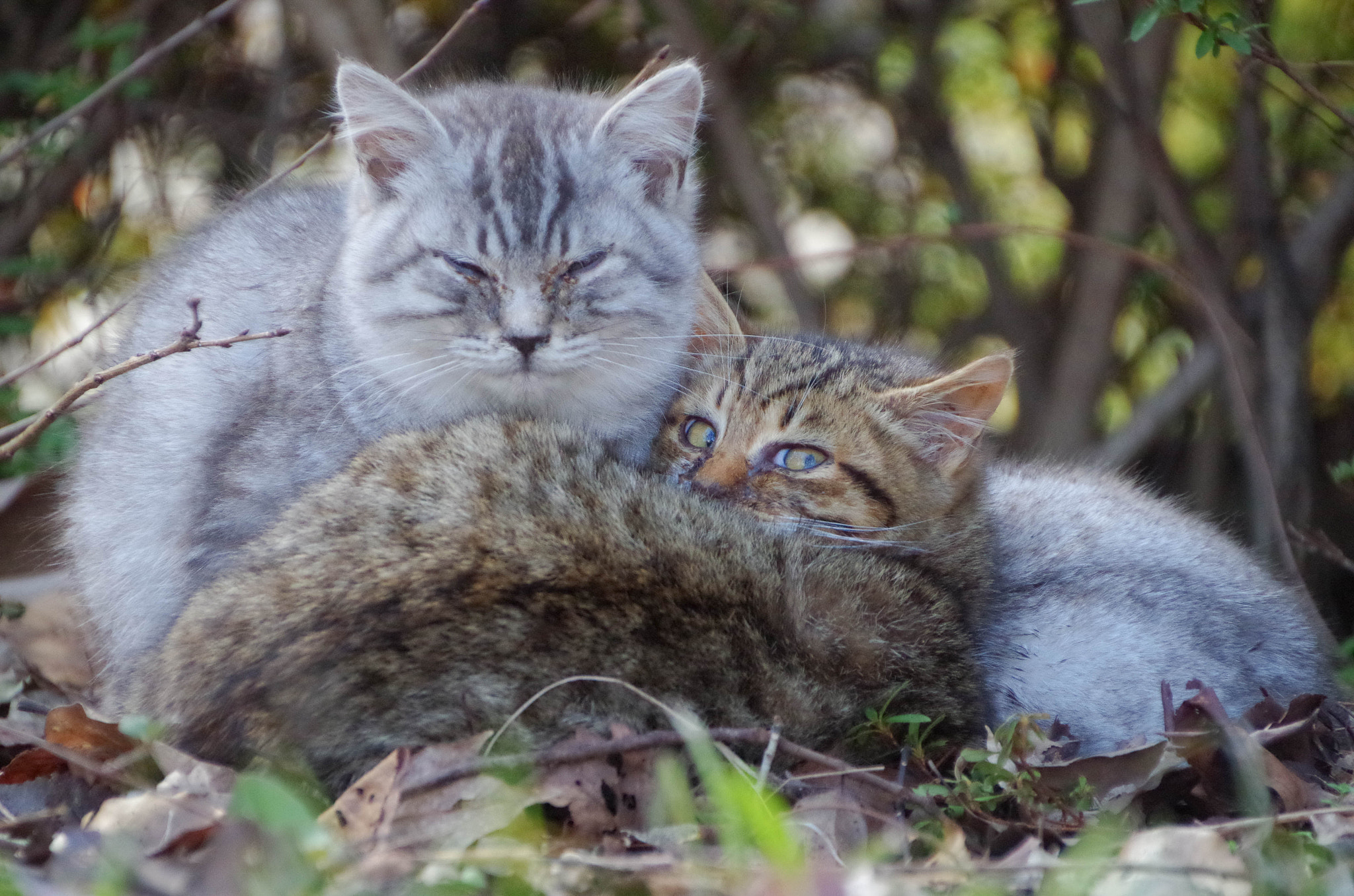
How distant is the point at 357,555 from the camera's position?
2484mm

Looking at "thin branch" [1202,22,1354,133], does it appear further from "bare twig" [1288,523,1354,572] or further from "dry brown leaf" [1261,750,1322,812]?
"dry brown leaf" [1261,750,1322,812]

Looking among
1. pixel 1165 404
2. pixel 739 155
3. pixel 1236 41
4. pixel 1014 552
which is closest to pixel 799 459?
pixel 1014 552

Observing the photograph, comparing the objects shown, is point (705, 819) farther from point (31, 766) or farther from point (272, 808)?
point (31, 766)

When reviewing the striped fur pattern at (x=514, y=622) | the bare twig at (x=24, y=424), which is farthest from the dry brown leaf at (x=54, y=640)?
the striped fur pattern at (x=514, y=622)

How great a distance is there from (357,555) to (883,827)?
43.3 inches

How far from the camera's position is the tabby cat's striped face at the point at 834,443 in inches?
132

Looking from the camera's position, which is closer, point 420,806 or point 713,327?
point 420,806

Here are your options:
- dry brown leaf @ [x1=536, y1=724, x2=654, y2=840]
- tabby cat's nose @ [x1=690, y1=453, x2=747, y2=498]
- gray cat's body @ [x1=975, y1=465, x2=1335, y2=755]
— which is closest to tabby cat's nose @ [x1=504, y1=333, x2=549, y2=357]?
tabby cat's nose @ [x1=690, y1=453, x2=747, y2=498]

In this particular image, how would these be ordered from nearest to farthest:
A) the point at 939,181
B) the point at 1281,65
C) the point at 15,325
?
the point at 1281,65 → the point at 15,325 → the point at 939,181

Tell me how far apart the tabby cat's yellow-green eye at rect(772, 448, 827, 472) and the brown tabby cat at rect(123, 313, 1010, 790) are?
311 mm

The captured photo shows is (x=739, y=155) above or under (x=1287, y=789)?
above

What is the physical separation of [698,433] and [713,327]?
1.39ft

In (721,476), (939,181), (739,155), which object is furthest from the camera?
(939,181)

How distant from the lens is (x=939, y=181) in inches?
257
